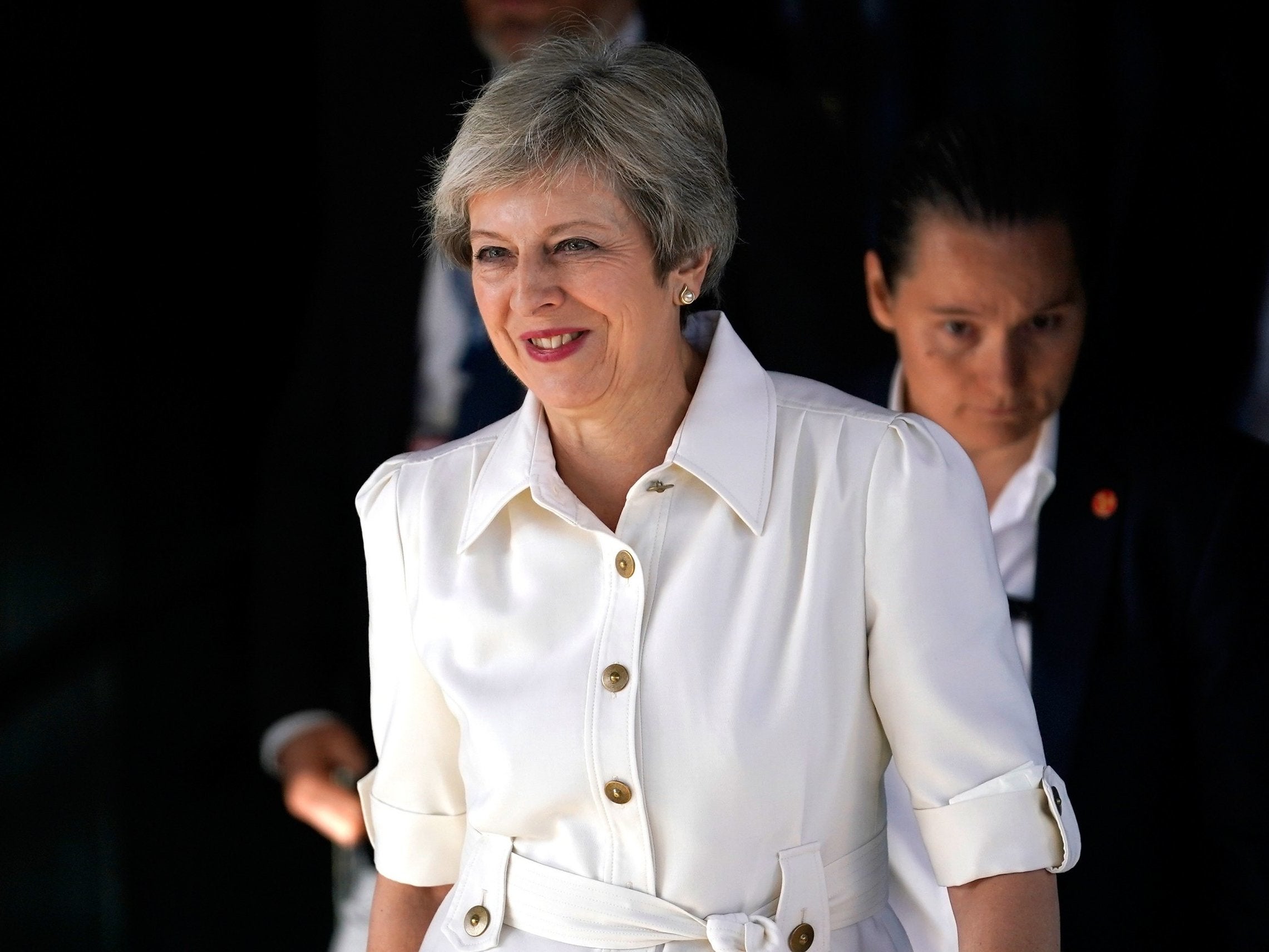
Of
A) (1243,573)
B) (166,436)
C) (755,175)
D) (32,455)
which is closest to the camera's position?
(1243,573)

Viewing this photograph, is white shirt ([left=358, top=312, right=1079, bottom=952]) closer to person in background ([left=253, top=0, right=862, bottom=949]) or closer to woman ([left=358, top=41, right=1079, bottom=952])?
woman ([left=358, top=41, right=1079, bottom=952])

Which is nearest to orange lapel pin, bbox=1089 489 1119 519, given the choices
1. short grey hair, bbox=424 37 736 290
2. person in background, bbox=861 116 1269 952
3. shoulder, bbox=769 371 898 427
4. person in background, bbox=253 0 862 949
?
person in background, bbox=861 116 1269 952

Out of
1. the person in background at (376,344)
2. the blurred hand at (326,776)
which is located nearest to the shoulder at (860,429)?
the person in background at (376,344)

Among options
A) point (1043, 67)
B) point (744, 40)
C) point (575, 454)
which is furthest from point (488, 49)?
point (575, 454)

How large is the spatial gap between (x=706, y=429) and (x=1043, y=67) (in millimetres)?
1457

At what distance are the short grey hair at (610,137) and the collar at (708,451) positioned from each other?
0.15 meters

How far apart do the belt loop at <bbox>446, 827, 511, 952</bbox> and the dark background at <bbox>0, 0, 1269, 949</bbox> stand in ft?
5.98

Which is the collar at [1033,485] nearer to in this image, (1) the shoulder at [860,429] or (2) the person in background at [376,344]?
(2) the person in background at [376,344]

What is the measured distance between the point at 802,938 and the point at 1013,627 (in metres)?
0.72

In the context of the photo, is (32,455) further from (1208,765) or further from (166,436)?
(1208,765)

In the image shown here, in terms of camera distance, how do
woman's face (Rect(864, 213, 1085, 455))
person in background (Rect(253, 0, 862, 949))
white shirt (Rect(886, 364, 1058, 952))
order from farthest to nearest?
person in background (Rect(253, 0, 862, 949)) < woman's face (Rect(864, 213, 1085, 455)) < white shirt (Rect(886, 364, 1058, 952))

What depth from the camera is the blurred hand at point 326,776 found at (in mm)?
3311

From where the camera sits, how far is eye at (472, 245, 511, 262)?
1968mm

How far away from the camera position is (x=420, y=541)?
2.06 metres
